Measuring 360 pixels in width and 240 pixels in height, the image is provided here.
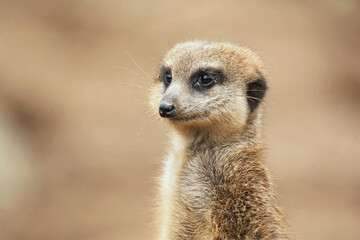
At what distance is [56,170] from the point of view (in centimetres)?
620

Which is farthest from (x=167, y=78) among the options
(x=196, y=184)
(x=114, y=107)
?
(x=114, y=107)

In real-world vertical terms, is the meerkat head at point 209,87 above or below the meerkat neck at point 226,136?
above

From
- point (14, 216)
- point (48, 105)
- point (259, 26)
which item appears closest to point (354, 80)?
point (259, 26)

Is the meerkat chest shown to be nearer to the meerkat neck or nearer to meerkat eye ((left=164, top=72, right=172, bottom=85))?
the meerkat neck

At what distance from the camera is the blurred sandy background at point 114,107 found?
6016 millimetres

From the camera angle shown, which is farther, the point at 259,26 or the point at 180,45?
the point at 259,26

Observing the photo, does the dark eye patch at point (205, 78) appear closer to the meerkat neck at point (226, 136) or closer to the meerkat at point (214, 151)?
the meerkat at point (214, 151)

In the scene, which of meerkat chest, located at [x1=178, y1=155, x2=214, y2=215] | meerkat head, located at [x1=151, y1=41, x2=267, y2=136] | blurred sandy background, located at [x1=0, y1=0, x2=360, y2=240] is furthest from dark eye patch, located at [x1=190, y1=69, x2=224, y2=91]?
blurred sandy background, located at [x1=0, y1=0, x2=360, y2=240]

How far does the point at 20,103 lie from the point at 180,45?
135 inches

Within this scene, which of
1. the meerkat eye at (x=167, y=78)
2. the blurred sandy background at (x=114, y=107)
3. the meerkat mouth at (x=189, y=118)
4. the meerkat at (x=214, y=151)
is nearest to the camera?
the meerkat at (x=214, y=151)

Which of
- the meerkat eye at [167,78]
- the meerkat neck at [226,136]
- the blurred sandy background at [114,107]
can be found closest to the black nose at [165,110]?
the meerkat neck at [226,136]

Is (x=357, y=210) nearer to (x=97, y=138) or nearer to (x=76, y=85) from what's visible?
(x=97, y=138)

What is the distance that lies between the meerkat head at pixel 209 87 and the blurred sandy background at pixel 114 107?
2696mm

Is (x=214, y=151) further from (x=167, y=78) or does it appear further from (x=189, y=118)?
(x=167, y=78)
